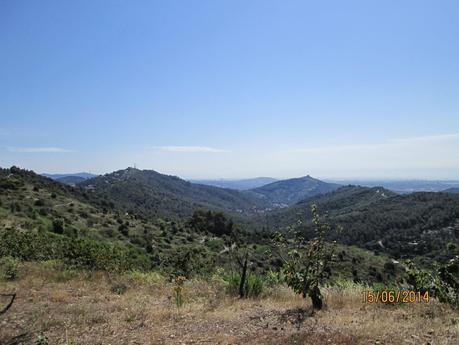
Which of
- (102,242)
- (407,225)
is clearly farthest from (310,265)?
(407,225)

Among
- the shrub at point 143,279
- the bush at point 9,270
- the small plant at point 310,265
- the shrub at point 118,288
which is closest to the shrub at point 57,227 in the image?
the bush at point 9,270

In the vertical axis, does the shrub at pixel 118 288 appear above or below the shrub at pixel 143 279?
above

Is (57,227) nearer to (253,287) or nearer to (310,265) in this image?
(253,287)

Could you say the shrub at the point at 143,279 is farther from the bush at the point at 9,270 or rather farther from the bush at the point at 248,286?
the bush at the point at 9,270

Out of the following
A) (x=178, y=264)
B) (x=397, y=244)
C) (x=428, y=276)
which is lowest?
(x=397, y=244)

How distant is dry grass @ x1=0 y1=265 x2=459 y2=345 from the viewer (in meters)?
5.63

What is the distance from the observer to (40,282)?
31.6ft

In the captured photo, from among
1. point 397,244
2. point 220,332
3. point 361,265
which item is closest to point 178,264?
point 220,332

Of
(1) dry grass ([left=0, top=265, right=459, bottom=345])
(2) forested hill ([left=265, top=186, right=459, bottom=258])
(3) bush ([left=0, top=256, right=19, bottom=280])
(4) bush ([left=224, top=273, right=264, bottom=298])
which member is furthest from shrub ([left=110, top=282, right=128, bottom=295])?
(2) forested hill ([left=265, top=186, right=459, bottom=258])

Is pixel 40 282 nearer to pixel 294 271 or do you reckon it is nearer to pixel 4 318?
pixel 4 318

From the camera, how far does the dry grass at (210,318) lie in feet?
18.5

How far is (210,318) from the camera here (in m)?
6.83

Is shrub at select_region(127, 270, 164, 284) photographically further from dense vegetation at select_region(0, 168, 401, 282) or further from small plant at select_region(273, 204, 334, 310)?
small plant at select_region(273, 204, 334, 310)

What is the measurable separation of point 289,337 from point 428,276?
4.01m
